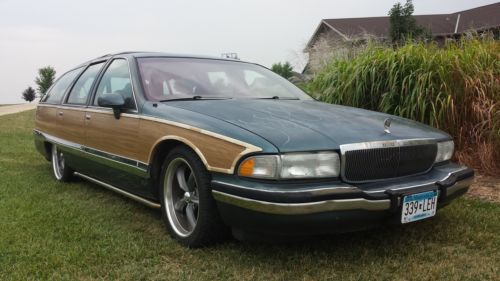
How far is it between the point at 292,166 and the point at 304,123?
1.50ft

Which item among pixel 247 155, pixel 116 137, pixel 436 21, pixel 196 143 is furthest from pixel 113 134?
pixel 436 21

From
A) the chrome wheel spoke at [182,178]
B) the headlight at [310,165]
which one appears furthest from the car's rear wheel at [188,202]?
the headlight at [310,165]

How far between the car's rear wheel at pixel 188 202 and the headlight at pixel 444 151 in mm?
1517

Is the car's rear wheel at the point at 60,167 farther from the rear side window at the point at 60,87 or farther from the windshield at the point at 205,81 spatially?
the windshield at the point at 205,81

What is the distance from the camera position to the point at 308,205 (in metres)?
2.55

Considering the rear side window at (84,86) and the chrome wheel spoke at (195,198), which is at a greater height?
the rear side window at (84,86)

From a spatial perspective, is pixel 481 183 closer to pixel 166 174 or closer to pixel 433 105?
pixel 433 105

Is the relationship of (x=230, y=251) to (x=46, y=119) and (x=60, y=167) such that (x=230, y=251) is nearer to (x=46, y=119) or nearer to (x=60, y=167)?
(x=60, y=167)

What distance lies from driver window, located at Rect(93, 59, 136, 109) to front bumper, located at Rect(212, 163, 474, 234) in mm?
1342

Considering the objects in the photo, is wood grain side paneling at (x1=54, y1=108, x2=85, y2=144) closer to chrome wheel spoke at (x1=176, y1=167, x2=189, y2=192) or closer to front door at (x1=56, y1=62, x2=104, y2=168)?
front door at (x1=56, y1=62, x2=104, y2=168)

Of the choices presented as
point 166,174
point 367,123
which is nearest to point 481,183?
point 367,123

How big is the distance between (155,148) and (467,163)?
11.0 ft

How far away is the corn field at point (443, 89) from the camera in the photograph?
16.7ft

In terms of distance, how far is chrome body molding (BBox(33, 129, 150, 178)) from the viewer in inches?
141
